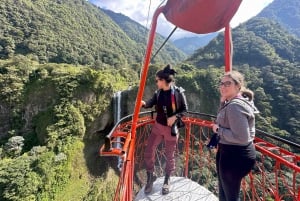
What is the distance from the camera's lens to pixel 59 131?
1320 centimetres

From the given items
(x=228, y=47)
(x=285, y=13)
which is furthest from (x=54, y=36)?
(x=285, y=13)

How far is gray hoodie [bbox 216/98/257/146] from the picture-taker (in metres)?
1.48

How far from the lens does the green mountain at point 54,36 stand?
2638cm

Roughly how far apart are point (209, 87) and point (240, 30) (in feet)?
63.8

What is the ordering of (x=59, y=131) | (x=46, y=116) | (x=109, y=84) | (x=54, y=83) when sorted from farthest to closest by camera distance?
(x=109, y=84), (x=54, y=83), (x=46, y=116), (x=59, y=131)

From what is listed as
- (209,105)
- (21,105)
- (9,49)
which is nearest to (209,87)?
(209,105)

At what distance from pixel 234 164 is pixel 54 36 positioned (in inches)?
1297

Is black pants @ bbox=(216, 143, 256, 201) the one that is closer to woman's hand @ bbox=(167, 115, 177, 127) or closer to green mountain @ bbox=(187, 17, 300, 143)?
woman's hand @ bbox=(167, 115, 177, 127)

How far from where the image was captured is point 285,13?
60219mm

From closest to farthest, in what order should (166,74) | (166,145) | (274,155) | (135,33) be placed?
(274,155)
(166,74)
(166,145)
(135,33)

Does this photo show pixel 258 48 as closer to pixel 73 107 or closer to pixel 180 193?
pixel 73 107

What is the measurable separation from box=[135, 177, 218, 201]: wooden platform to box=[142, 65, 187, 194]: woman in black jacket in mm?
70

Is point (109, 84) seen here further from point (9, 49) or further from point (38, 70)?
point (9, 49)

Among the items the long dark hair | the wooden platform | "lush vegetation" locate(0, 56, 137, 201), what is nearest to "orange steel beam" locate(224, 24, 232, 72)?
the long dark hair
